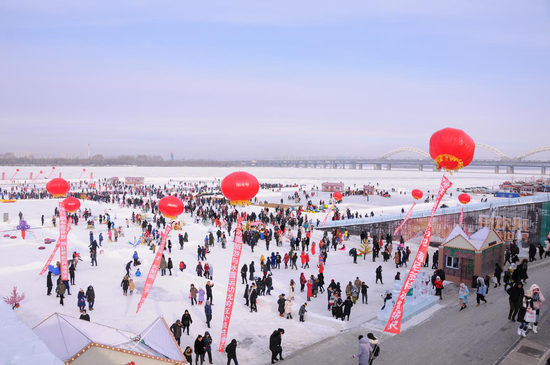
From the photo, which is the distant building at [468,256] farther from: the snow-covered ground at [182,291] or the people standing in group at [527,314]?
the people standing in group at [527,314]

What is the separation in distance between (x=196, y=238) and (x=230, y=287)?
13778mm

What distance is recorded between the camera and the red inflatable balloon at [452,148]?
9.45m

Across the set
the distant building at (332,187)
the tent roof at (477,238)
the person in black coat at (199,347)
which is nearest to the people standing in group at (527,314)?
the tent roof at (477,238)

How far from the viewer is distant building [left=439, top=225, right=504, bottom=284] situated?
1593 centimetres

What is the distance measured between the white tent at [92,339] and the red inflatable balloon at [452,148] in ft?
24.1

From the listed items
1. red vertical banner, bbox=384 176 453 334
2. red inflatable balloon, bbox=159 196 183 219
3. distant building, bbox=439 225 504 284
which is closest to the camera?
red vertical banner, bbox=384 176 453 334

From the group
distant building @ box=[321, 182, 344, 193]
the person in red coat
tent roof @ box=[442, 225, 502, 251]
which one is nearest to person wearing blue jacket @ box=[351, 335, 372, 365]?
the person in red coat

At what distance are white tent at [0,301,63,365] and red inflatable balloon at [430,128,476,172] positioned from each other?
868 centimetres

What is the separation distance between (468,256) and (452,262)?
736 mm

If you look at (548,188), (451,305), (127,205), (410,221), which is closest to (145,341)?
(451,305)

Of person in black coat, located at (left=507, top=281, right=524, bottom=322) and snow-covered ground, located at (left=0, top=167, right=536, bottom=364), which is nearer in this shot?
person in black coat, located at (left=507, top=281, right=524, bottom=322)

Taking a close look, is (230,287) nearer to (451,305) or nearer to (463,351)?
(463,351)

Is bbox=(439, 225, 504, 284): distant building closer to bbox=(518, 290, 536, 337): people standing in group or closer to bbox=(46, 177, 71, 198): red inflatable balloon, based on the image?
bbox=(518, 290, 536, 337): people standing in group

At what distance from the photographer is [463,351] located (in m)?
9.70
